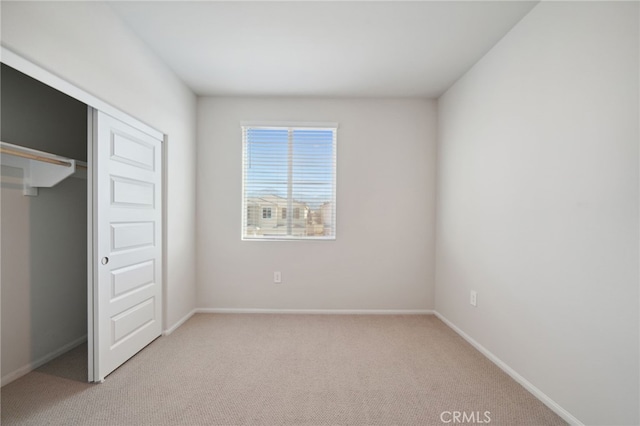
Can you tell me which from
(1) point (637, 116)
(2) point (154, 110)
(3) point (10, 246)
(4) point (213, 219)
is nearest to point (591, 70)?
(1) point (637, 116)

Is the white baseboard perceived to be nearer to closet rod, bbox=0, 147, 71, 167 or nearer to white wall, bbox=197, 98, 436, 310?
white wall, bbox=197, 98, 436, 310

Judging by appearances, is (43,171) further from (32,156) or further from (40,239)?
(40,239)

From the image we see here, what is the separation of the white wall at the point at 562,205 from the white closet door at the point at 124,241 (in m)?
2.94

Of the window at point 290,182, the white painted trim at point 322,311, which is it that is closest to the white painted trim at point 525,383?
the white painted trim at point 322,311

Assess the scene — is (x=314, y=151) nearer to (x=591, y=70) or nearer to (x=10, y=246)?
(x=591, y=70)

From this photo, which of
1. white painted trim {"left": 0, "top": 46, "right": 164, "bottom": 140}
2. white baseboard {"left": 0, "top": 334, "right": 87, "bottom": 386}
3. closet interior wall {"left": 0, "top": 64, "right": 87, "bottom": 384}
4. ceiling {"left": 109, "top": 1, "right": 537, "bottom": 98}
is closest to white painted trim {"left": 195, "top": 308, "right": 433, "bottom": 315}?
white baseboard {"left": 0, "top": 334, "right": 87, "bottom": 386}

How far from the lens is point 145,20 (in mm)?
2145

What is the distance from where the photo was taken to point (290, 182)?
11.8ft

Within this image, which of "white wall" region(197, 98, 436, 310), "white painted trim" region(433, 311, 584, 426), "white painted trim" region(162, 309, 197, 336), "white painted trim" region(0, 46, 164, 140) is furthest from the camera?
"white wall" region(197, 98, 436, 310)

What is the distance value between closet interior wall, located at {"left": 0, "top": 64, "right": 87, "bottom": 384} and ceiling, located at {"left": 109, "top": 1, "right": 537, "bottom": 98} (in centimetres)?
95

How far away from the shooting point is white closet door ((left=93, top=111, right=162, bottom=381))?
2.03m

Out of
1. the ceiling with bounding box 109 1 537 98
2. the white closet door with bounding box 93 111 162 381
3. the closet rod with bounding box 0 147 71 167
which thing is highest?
the ceiling with bounding box 109 1 537 98

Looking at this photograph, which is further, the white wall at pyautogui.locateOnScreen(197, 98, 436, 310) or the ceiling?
the white wall at pyautogui.locateOnScreen(197, 98, 436, 310)

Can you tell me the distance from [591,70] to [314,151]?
2.52 metres
